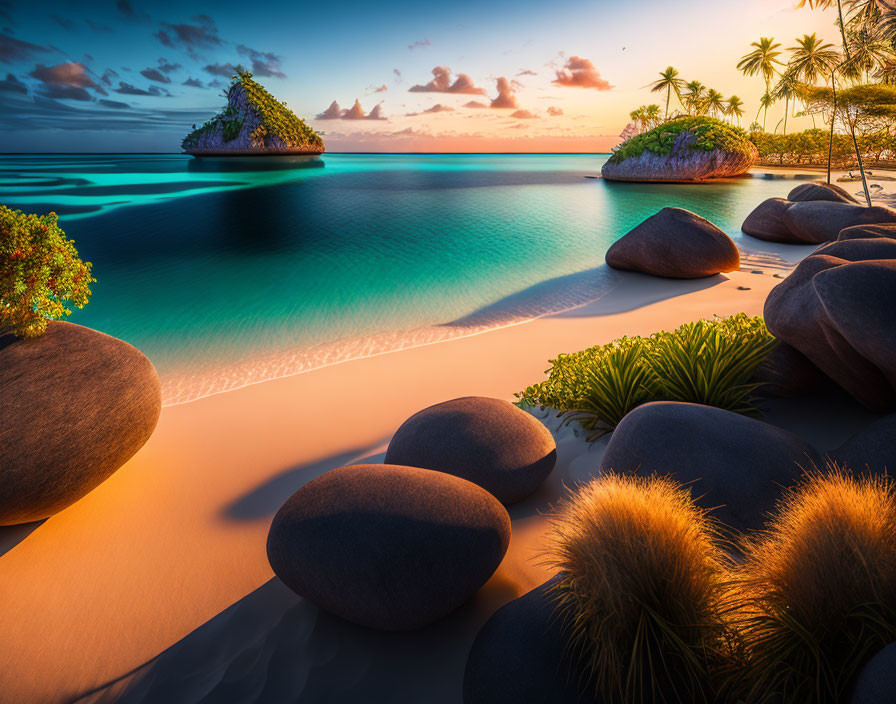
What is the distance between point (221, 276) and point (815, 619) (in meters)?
15.1

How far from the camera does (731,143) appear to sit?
3850cm

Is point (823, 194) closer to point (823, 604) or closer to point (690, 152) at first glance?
point (823, 604)

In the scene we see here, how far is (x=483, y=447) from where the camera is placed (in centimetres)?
355

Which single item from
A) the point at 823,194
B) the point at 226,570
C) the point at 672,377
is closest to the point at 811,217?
the point at 823,194

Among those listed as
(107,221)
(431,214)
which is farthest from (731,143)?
(107,221)

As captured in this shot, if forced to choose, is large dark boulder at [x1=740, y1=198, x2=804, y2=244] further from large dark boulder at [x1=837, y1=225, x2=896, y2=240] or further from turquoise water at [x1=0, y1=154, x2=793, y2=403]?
large dark boulder at [x1=837, y1=225, x2=896, y2=240]

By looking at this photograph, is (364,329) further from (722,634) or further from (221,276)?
(722,634)

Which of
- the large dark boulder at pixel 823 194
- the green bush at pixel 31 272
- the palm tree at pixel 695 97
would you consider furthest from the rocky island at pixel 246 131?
the green bush at pixel 31 272

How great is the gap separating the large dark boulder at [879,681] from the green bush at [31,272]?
5.34 meters

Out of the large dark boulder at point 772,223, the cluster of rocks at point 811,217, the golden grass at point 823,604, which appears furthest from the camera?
the large dark boulder at point 772,223

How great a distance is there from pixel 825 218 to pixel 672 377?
1186cm

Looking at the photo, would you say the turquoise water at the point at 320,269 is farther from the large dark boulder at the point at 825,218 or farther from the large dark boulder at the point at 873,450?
the large dark boulder at the point at 873,450

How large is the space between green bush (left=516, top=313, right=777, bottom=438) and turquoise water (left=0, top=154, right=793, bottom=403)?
4.30 meters

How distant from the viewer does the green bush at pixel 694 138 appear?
3856 centimetres
